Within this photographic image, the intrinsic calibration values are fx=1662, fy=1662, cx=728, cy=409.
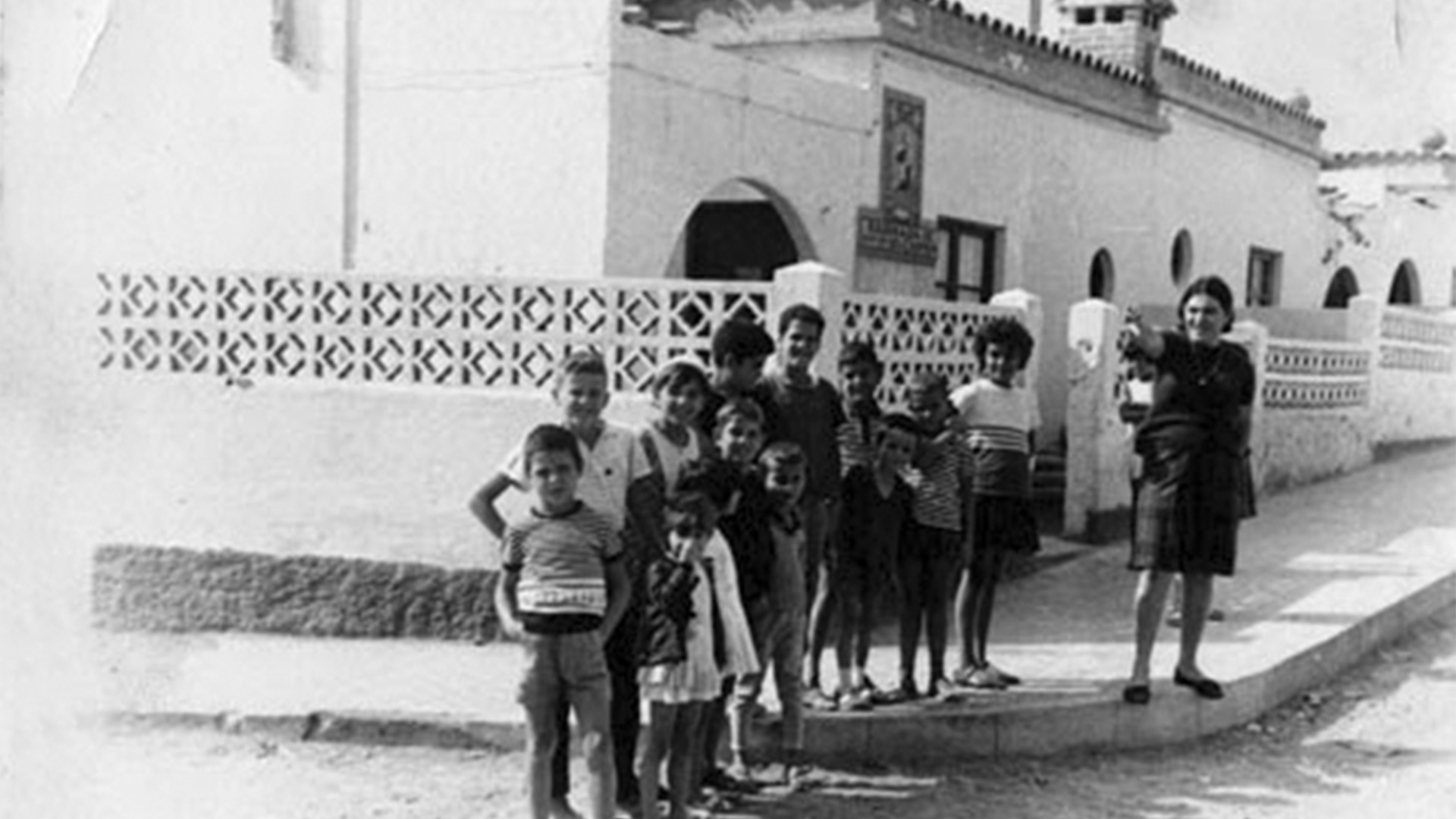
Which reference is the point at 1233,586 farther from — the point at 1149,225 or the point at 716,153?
the point at 1149,225

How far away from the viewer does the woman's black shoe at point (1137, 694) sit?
7.03 m

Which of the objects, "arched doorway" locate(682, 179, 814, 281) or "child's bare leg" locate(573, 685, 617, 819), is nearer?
"child's bare leg" locate(573, 685, 617, 819)

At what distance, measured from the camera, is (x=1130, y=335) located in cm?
672

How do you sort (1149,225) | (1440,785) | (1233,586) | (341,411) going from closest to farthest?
1. (1440,785)
2. (341,411)
3. (1233,586)
4. (1149,225)

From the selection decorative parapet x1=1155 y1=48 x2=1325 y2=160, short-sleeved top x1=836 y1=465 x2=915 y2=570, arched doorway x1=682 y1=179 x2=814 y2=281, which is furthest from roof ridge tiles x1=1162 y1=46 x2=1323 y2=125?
short-sleeved top x1=836 y1=465 x2=915 y2=570

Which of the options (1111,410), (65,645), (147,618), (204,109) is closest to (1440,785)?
(1111,410)

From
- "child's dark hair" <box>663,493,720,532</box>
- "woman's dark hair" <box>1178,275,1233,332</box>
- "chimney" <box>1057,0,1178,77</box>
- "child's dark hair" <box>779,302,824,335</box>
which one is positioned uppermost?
"chimney" <box>1057,0,1178,77</box>

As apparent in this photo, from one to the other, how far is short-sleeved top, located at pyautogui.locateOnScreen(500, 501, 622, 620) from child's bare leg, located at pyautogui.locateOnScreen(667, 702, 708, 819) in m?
0.53

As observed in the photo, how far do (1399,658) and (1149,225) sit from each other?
8.07 metres

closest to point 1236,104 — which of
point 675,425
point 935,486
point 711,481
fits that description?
point 935,486

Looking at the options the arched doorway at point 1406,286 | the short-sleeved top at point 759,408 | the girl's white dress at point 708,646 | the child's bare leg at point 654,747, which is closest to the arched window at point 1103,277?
the arched doorway at point 1406,286

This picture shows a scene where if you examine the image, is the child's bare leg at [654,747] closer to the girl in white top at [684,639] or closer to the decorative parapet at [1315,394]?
the girl in white top at [684,639]

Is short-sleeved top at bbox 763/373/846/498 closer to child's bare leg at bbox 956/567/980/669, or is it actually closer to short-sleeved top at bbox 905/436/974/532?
short-sleeved top at bbox 905/436/974/532

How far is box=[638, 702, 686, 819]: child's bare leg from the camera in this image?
18.4ft
